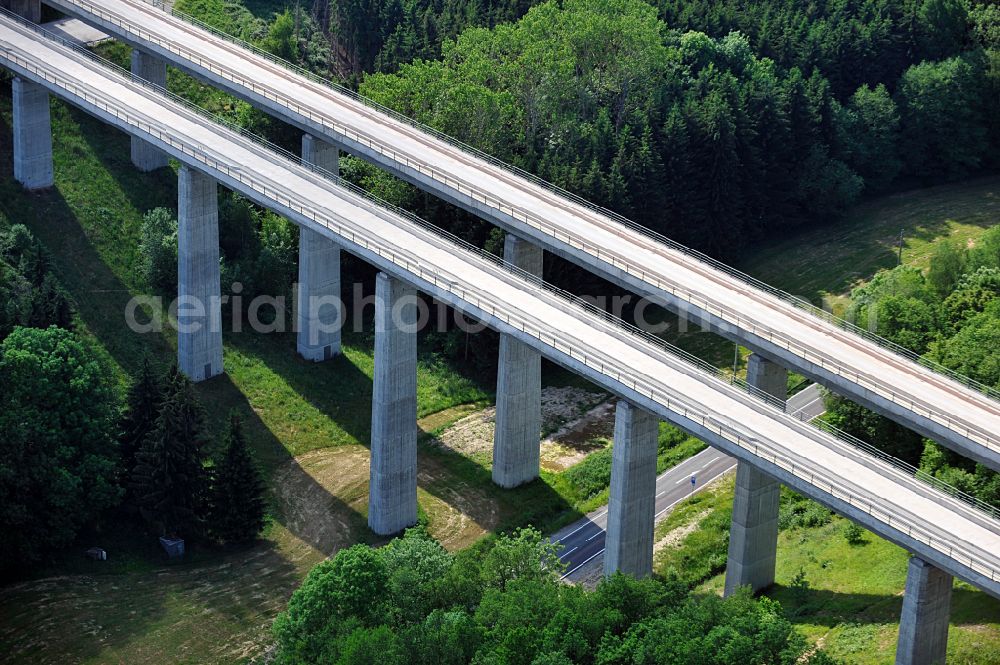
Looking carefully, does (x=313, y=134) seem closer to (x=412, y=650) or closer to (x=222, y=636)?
(x=222, y=636)

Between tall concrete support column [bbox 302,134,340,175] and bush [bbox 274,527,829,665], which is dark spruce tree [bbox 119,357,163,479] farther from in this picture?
tall concrete support column [bbox 302,134,340,175]

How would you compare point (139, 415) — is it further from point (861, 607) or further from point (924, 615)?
point (924, 615)

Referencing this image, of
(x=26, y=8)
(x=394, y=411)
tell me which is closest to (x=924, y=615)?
(x=394, y=411)

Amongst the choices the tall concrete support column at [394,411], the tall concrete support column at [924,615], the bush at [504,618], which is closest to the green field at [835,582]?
the tall concrete support column at [924,615]

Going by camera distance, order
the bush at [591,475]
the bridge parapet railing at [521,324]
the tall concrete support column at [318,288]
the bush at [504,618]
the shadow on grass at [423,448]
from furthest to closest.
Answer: the tall concrete support column at [318,288] → the bush at [591,475] → the shadow on grass at [423,448] → the bridge parapet railing at [521,324] → the bush at [504,618]

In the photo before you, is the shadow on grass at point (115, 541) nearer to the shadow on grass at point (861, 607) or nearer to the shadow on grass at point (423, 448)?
the shadow on grass at point (423, 448)

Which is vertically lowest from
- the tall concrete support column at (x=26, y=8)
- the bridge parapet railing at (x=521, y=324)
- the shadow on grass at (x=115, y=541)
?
the shadow on grass at (x=115, y=541)
